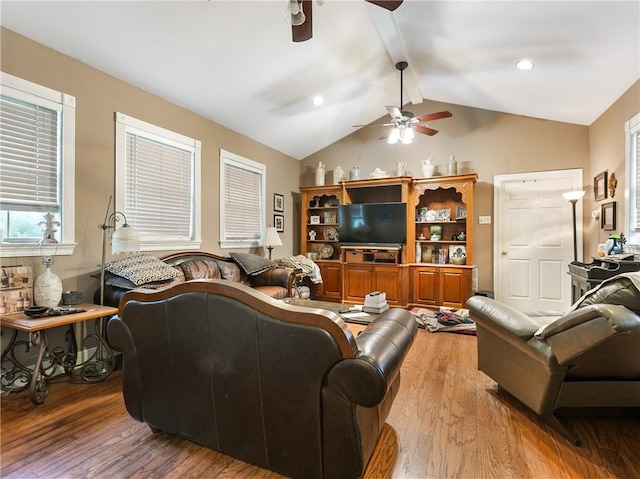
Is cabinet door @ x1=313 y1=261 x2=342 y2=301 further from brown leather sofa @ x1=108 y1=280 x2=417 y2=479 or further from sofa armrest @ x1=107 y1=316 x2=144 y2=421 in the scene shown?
sofa armrest @ x1=107 y1=316 x2=144 y2=421

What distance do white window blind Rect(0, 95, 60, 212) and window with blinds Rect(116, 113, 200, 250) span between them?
21.5 inches

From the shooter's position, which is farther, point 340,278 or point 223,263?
point 340,278

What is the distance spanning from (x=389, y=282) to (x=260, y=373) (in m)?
4.16

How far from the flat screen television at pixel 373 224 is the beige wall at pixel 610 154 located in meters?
2.52

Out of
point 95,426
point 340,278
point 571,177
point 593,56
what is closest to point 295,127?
point 340,278

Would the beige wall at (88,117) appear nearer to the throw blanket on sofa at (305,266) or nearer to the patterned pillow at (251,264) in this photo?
the patterned pillow at (251,264)

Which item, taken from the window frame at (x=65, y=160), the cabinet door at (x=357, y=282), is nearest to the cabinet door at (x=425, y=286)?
the cabinet door at (x=357, y=282)

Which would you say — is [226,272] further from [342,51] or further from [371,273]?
[342,51]

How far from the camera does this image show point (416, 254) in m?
5.54

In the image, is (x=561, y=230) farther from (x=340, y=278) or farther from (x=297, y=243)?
(x=297, y=243)

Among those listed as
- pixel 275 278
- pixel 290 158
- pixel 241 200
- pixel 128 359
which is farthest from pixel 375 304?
pixel 290 158

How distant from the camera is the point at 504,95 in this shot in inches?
181

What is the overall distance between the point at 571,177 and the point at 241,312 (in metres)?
5.45

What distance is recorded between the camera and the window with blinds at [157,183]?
341 centimetres
